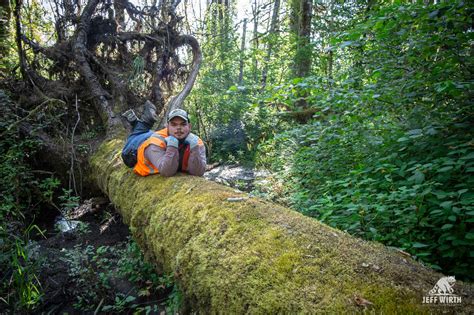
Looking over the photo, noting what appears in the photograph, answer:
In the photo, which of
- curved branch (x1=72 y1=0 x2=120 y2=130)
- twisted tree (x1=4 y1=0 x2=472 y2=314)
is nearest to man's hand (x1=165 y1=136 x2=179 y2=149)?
twisted tree (x1=4 y1=0 x2=472 y2=314)

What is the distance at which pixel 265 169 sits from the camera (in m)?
8.12

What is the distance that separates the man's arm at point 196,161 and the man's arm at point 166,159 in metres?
0.26

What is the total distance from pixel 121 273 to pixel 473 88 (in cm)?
464

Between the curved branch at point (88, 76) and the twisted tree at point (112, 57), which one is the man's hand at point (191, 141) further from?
the curved branch at point (88, 76)

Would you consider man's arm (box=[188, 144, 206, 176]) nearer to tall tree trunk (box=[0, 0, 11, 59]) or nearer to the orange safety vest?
the orange safety vest

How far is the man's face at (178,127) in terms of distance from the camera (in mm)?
3975

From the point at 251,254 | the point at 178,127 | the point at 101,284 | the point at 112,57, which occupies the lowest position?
the point at 101,284

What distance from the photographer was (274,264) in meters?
1.51

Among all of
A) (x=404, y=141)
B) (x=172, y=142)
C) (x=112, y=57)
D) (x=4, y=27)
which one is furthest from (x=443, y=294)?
(x=112, y=57)

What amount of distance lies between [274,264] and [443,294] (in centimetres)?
80

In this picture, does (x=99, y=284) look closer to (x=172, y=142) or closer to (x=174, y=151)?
(x=174, y=151)

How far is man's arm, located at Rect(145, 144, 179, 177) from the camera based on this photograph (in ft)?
12.2

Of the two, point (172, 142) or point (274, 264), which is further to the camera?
point (172, 142)

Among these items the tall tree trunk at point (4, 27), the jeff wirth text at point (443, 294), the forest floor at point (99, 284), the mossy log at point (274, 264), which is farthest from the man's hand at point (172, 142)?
the tall tree trunk at point (4, 27)
